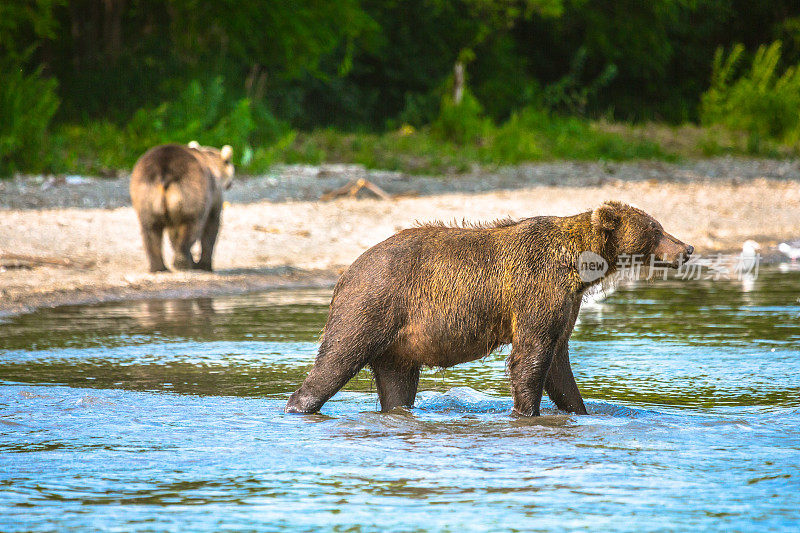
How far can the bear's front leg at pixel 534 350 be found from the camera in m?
6.20

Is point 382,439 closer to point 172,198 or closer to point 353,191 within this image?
point 172,198

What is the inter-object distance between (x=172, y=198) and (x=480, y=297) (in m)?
6.20

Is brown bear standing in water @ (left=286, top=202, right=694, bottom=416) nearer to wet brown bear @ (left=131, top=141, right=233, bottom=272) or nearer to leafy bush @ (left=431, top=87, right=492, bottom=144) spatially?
wet brown bear @ (left=131, top=141, right=233, bottom=272)

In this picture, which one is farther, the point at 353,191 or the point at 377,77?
the point at 377,77

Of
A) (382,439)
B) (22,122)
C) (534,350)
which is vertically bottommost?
(382,439)

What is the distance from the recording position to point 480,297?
6.31 meters

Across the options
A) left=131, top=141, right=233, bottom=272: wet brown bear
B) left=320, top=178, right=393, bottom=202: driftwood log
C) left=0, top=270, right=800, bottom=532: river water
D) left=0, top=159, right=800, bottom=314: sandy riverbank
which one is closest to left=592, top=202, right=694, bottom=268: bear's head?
left=0, top=270, right=800, bottom=532: river water

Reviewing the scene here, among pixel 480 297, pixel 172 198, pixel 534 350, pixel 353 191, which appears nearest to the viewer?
pixel 534 350

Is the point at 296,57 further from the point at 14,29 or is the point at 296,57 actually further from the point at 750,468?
the point at 750,468

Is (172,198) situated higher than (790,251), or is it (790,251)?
(172,198)

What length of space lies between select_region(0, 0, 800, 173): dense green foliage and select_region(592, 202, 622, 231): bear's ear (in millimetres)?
13105

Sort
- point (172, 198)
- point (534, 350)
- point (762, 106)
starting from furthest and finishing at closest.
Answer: point (762, 106), point (172, 198), point (534, 350)

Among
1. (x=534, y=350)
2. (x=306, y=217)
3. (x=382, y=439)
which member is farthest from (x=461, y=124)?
(x=382, y=439)

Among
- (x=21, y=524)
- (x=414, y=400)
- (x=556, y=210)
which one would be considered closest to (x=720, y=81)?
(x=556, y=210)
